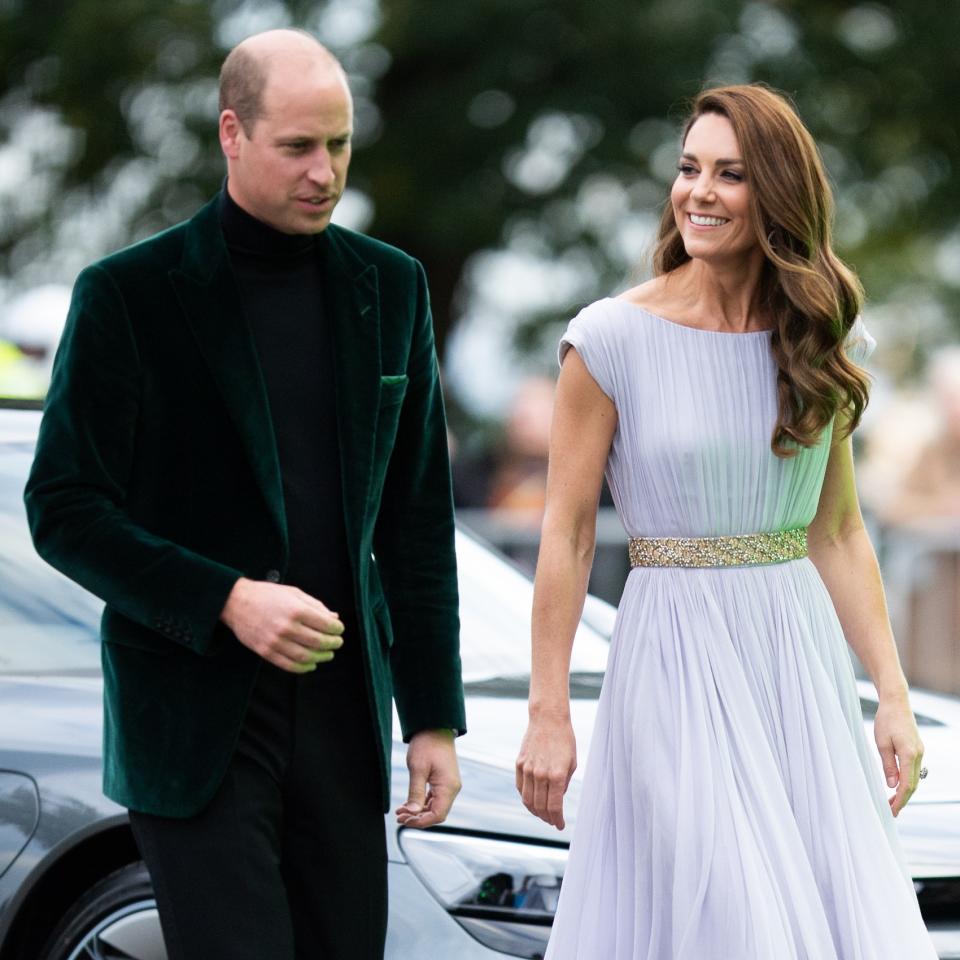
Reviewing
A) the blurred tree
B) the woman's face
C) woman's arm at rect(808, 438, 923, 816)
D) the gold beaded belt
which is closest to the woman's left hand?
woman's arm at rect(808, 438, 923, 816)

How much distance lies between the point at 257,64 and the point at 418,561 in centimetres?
80

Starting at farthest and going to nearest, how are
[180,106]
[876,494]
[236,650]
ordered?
[876,494] → [180,106] → [236,650]

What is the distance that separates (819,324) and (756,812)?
Answer: 79cm

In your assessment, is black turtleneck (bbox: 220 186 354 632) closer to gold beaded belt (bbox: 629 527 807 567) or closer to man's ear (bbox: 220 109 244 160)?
man's ear (bbox: 220 109 244 160)

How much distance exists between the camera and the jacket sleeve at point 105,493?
2945 mm

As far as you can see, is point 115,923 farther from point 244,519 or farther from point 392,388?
point 392,388

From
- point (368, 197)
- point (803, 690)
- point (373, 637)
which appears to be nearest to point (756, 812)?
point (803, 690)

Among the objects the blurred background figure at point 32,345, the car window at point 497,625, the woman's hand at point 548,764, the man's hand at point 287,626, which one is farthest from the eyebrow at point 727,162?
the blurred background figure at point 32,345

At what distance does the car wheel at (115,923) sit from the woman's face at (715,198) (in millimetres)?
Result: 1505

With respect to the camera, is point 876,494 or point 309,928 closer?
point 309,928

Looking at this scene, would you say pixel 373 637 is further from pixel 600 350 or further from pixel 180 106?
pixel 180 106

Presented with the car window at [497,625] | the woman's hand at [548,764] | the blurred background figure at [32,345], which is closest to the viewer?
the woman's hand at [548,764]

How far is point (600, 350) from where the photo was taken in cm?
342

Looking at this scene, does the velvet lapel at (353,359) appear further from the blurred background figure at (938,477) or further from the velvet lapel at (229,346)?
the blurred background figure at (938,477)
